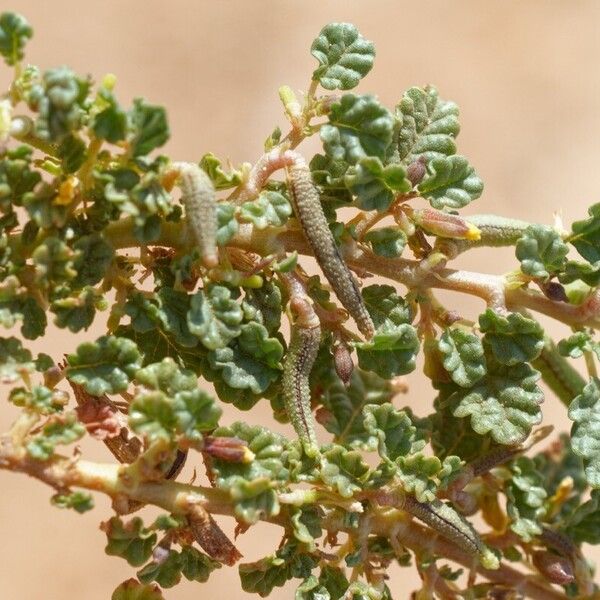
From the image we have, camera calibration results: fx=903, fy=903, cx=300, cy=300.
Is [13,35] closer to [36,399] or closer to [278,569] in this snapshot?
[36,399]

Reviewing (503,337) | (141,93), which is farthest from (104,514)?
(503,337)

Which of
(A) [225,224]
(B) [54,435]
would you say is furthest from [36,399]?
(A) [225,224]

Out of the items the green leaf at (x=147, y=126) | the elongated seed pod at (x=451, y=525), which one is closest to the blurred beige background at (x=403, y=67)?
the elongated seed pod at (x=451, y=525)

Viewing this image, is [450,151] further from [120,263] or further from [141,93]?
[141,93]

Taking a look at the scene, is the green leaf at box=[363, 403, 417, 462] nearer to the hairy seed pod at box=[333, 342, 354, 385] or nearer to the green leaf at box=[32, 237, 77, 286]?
the hairy seed pod at box=[333, 342, 354, 385]

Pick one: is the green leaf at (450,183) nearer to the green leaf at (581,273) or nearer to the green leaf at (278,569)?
the green leaf at (581,273)
